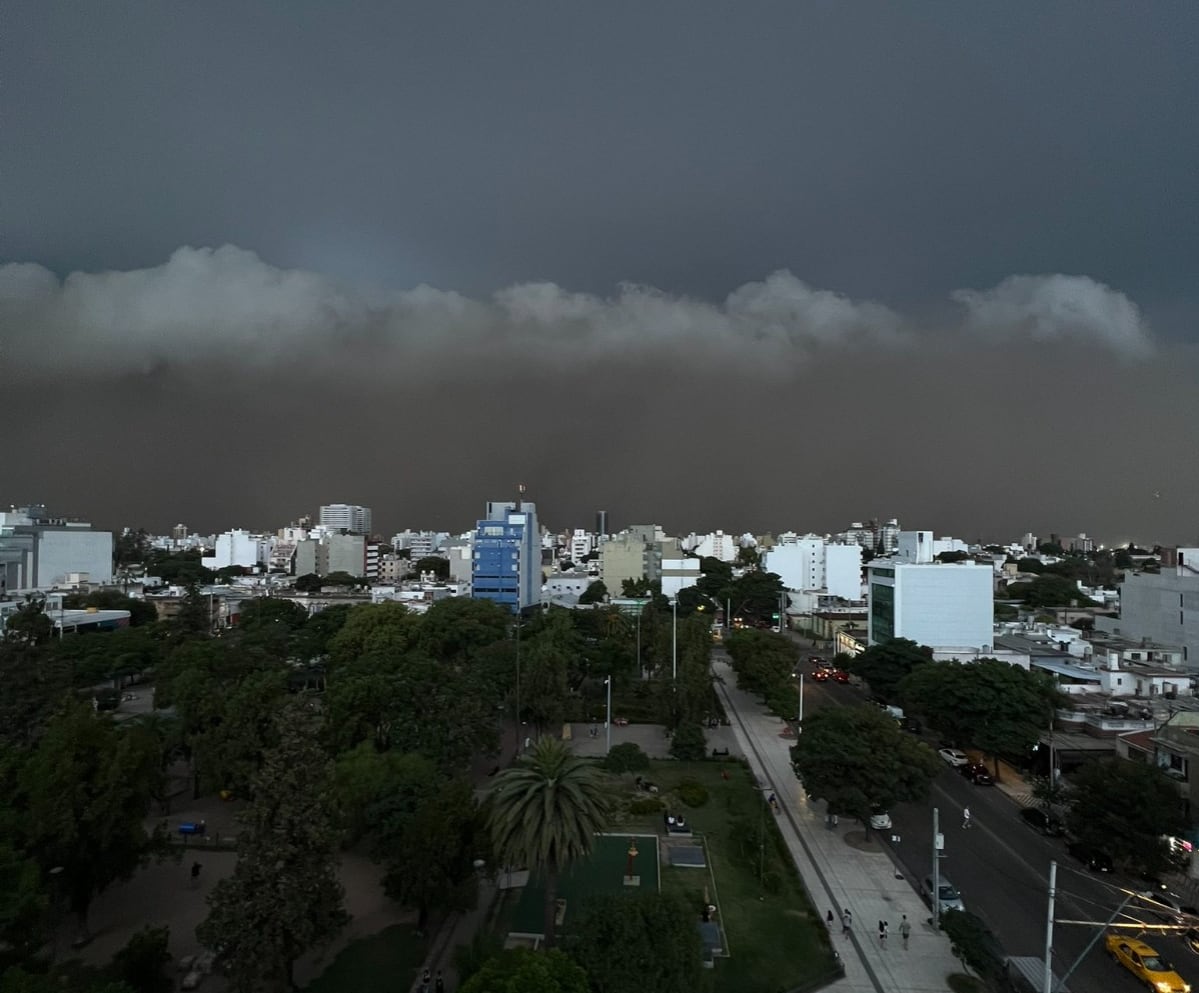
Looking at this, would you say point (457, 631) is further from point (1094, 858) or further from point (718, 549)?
point (718, 549)

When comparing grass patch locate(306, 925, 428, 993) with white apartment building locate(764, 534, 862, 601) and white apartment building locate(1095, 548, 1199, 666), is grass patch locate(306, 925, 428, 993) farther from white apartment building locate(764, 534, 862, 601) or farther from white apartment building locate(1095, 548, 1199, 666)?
white apartment building locate(764, 534, 862, 601)

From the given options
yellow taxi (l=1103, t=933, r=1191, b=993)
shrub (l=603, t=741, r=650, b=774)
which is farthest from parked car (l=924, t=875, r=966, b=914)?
shrub (l=603, t=741, r=650, b=774)

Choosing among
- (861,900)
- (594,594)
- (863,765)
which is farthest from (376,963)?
(594,594)

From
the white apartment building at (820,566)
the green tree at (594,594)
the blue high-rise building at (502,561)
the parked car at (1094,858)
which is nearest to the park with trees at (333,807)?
the parked car at (1094,858)

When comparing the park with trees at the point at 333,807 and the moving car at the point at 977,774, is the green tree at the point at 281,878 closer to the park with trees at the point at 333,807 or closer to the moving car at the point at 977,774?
the park with trees at the point at 333,807

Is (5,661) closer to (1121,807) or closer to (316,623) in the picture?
(316,623)
